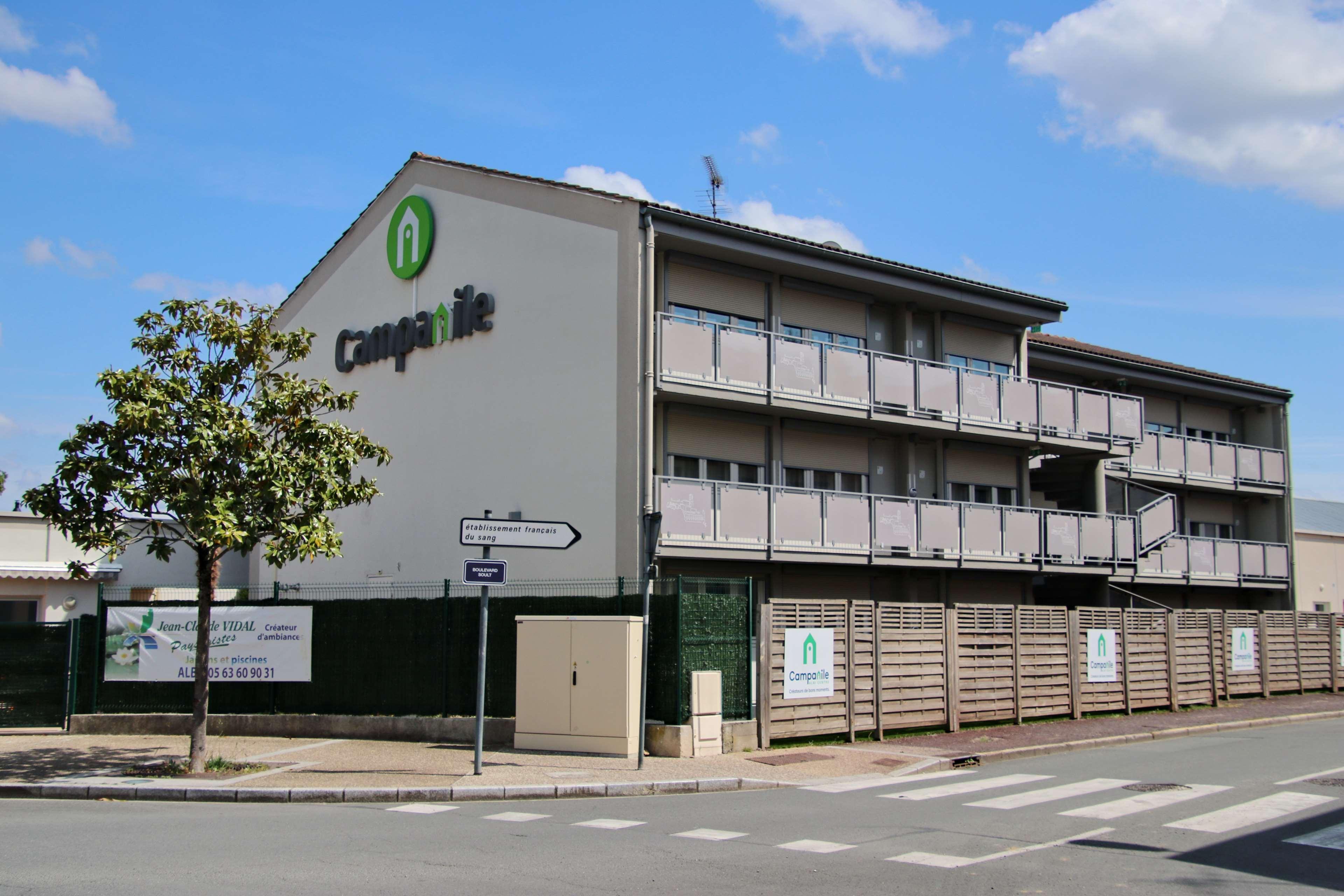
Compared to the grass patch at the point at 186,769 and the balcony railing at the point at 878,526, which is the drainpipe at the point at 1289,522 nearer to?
the balcony railing at the point at 878,526

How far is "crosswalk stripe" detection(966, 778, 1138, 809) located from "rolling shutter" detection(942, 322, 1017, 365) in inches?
559

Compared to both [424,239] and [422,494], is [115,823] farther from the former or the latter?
[424,239]

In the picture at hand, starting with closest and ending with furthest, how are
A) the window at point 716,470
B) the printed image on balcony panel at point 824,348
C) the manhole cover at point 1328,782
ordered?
1. the manhole cover at point 1328,782
2. the window at point 716,470
3. the printed image on balcony panel at point 824,348

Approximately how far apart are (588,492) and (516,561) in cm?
232

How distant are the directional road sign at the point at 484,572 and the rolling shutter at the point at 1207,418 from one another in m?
26.4

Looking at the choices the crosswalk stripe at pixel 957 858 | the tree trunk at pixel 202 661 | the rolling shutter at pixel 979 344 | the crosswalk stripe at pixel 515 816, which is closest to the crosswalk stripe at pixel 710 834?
the crosswalk stripe at pixel 957 858

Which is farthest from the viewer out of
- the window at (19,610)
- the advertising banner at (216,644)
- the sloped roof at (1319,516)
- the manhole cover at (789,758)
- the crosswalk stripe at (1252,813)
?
the sloped roof at (1319,516)

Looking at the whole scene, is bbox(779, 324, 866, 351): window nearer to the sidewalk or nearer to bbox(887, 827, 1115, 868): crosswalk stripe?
the sidewalk

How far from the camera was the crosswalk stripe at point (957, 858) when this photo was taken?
8562 mm

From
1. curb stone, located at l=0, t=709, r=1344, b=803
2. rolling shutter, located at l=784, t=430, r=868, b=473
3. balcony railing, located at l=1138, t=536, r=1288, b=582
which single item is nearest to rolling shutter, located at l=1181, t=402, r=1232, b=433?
balcony railing, located at l=1138, t=536, r=1288, b=582

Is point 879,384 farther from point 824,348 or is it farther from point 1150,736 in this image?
point 1150,736

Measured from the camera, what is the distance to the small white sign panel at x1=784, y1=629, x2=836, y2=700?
16.4 m

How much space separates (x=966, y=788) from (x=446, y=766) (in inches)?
241

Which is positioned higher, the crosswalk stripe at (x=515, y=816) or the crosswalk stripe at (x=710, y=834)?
the crosswalk stripe at (x=710, y=834)
